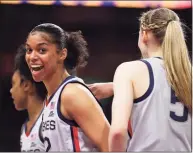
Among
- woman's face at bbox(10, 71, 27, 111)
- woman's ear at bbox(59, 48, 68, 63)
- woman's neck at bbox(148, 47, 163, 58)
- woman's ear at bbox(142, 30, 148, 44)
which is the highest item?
woman's ear at bbox(142, 30, 148, 44)

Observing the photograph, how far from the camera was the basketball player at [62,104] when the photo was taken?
2105 millimetres

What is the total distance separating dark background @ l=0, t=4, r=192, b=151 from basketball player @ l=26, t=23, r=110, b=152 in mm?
1411

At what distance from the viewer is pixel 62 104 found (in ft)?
7.08

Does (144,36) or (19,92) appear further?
(19,92)

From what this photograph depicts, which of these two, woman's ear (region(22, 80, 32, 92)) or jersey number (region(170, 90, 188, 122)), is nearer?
jersey number (region(170, 90, 188, 122))

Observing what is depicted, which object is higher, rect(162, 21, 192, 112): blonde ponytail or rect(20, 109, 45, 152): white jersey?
rect(162, 21, 192, 112): blonde ponytail

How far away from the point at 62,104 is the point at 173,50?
1.91 feet

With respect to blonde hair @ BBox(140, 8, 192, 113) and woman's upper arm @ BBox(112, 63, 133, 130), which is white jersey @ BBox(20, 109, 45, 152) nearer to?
woman's upper arm @ BBox(112, 63, 133, 130)

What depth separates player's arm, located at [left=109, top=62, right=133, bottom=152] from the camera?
181 centimetres

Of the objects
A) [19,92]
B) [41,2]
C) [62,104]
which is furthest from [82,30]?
[62,104]

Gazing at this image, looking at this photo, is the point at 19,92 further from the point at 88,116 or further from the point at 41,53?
the point at 88,116

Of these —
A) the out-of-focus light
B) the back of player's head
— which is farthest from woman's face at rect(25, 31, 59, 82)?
the out-of-focus light

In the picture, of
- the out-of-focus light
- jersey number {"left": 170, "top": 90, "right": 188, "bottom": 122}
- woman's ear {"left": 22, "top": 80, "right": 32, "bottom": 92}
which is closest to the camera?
jersey number {"left": 170, "top": 90, "right": 188, "bottom": 122}

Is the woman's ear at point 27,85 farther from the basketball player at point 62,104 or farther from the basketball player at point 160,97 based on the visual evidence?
the basketball player at point 160,97
